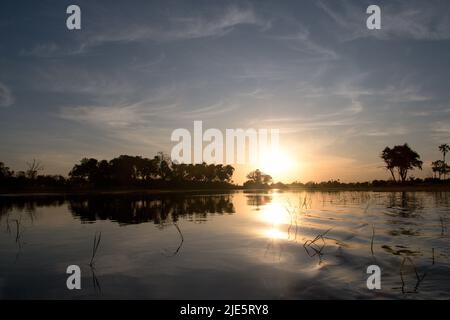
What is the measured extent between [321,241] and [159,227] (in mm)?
12167

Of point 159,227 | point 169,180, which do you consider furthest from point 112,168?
point 159,227

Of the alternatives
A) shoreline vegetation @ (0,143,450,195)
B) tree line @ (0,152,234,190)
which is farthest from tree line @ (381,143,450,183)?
tree line @ (0,152,234,190)

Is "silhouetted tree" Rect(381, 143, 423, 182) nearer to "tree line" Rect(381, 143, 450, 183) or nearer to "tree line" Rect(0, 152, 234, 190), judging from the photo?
"tree line" Rect(381, 143, 450, 183)

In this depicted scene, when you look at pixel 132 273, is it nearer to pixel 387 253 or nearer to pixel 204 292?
pixel 204 292

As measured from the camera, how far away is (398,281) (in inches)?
411

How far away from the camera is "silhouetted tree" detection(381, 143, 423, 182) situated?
399 ft

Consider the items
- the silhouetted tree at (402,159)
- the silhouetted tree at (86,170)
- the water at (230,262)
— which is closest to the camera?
the water at (230,262)

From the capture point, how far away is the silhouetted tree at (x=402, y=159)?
121500 mm

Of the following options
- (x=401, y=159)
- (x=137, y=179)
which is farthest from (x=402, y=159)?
(x=137, y=179)

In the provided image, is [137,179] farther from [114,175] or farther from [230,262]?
[230,262]

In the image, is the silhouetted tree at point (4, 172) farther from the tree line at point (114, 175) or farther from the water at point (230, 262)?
the water at point (230, 262)

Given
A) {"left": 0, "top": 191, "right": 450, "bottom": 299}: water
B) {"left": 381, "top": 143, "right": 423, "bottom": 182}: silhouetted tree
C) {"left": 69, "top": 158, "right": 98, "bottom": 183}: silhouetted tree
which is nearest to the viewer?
{"left": 0, "top": 191, "right": 450, "bottom": 299}: water

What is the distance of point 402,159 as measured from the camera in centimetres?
12175

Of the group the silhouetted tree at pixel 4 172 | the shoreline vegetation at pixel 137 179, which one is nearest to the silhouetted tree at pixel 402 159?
the shoreline vegetation at pixel 137 179
